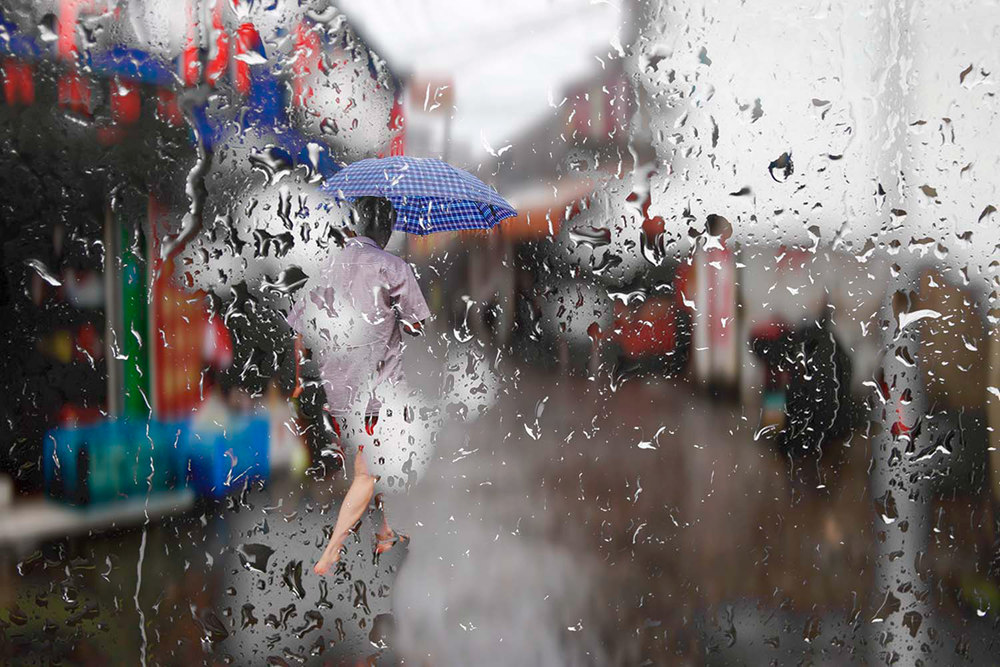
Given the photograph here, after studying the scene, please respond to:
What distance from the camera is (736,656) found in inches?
57.6

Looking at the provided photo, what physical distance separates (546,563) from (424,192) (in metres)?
0.97

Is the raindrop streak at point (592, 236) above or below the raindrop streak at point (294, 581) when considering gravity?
above

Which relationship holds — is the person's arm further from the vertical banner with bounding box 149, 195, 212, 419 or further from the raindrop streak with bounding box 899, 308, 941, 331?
the raindrop streak with bounding box 899, 308, 941, 331

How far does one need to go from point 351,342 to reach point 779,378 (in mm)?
1057

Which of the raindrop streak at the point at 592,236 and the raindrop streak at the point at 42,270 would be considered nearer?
the raindrop streak at the point at 42,270

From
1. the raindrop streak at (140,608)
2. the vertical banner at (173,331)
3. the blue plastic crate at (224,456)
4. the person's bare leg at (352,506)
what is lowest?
the raindrop streak at (140,608)

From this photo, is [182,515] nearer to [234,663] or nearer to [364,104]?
[234,663]

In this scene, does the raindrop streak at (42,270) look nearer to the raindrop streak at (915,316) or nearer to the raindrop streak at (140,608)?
the raindrop streak at (140,608)

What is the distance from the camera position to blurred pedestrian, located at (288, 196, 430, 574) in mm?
1452

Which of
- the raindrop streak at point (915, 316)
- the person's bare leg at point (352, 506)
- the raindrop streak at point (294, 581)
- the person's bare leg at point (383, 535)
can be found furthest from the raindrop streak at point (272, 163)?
the raindrop streak at point (915, 316)

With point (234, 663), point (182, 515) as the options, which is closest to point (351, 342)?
point (182, 515)

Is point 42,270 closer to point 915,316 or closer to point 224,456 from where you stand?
point 224,456

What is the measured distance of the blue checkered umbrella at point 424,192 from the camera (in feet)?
4.61

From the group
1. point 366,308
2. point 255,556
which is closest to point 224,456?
point 255,556
